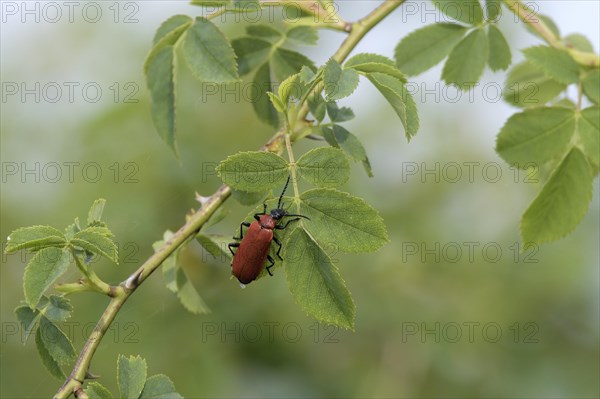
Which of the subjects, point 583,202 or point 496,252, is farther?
point 496,252

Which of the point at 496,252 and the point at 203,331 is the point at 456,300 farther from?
the point at 203,331

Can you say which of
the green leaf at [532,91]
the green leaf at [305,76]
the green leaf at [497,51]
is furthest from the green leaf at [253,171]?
the green leaf at [532,91]

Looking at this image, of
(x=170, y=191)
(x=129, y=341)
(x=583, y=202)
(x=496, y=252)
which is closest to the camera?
(x=583, y=202)

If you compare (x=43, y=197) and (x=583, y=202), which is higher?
(x=583, y=202)

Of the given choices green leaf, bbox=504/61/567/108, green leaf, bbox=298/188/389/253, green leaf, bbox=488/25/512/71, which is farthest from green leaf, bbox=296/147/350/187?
green leaf, bbox=504/61/567/108

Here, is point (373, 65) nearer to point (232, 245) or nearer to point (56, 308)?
point (232, 245)

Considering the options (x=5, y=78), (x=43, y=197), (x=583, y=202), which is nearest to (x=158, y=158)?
(x=43, y=197)

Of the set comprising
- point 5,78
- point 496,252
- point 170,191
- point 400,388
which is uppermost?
point 5,78
